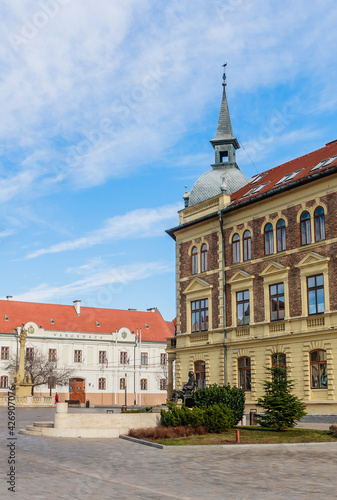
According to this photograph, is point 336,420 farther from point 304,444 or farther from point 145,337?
point 145,337

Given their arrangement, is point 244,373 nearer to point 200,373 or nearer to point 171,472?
point 200,373

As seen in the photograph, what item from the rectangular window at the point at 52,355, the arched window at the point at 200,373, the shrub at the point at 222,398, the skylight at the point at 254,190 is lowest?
the shrub at the point at 222,398

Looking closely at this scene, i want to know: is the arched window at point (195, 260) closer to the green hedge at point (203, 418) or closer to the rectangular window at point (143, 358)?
the green hedge at point (203, 418)

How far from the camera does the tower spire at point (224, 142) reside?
44.3m

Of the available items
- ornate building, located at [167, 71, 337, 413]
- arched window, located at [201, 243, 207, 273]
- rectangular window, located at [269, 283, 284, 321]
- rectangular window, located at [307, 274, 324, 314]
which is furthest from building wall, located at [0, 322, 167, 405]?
rectangular window, located at [307, 274, 324, 314]

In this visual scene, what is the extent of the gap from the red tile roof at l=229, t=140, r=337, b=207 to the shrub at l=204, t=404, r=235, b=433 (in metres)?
14.5

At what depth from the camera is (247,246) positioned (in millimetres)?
37281

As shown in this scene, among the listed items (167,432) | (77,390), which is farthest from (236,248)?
(77,390)

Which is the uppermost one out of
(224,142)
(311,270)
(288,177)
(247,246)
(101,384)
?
(224,142)

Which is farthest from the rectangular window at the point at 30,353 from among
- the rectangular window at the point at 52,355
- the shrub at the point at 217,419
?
the shrub at the point at 217,419

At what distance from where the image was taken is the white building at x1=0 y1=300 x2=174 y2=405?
78.7 metres

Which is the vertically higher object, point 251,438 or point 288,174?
point 288,174

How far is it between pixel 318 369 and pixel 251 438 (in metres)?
11.6

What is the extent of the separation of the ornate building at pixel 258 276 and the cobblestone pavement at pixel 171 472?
1288cm
